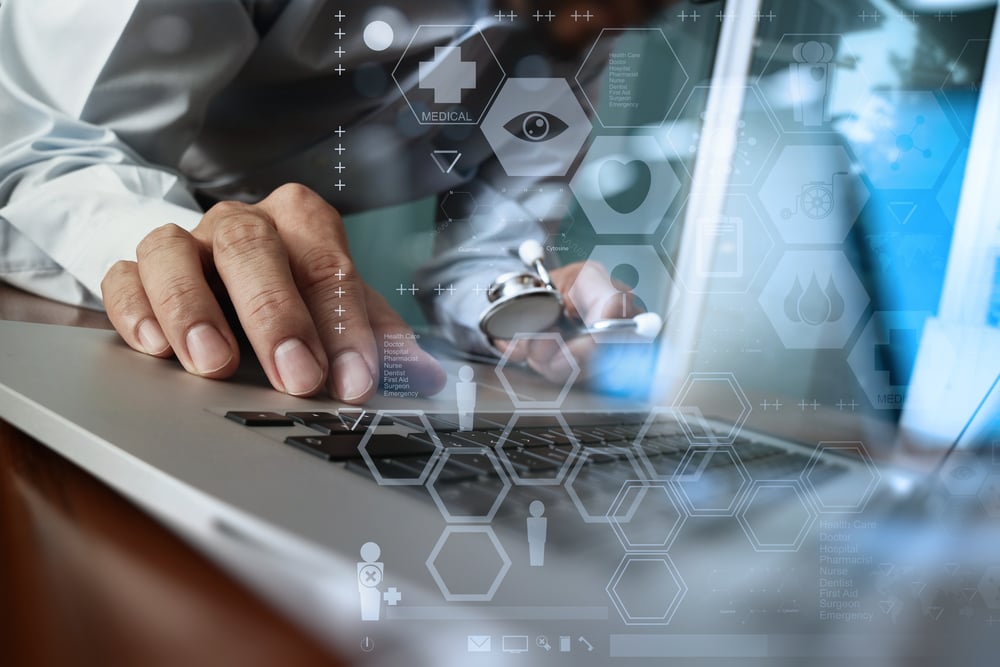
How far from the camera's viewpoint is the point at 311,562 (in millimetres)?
194

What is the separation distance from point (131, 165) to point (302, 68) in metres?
0.12

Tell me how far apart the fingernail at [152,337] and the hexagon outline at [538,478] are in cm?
18

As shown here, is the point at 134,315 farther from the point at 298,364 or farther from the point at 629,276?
the point at 629,276

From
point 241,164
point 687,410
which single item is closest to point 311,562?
point 687,410

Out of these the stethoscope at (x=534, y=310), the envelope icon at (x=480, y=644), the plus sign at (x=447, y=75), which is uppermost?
the plus sign at (x=447, y=75)

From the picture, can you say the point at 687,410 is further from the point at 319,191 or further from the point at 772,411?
the point at 319,191

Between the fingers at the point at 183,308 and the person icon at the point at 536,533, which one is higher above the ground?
the fingers at the point at 183,308
